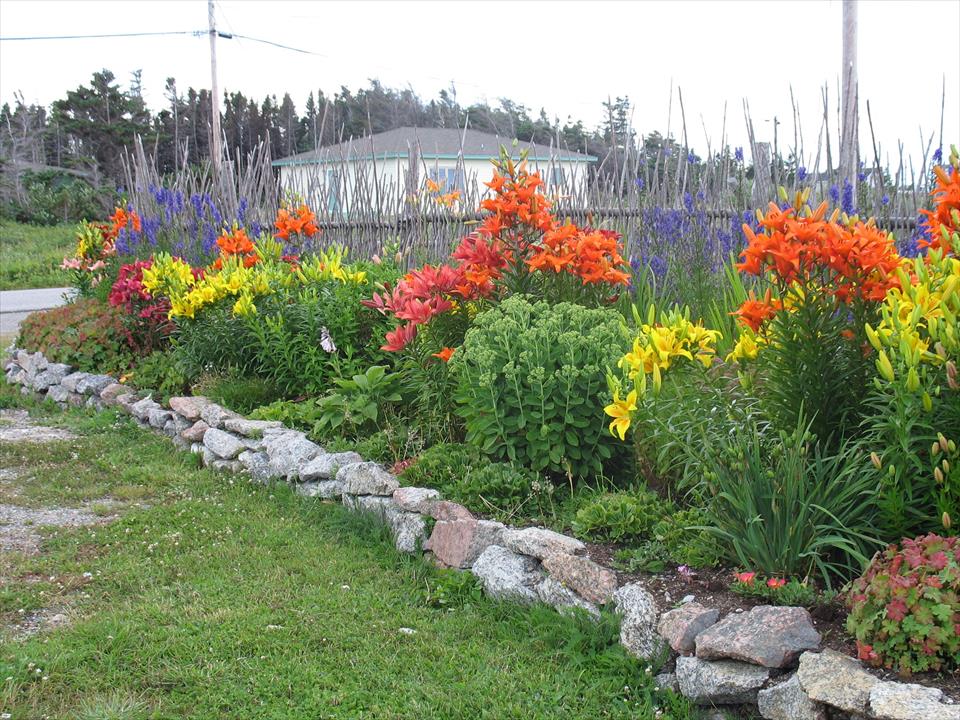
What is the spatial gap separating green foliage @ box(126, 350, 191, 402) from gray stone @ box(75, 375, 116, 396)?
0.24m

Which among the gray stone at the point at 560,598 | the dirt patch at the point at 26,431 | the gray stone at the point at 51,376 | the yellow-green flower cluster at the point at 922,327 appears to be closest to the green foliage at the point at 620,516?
the gray stone at the point at 560,598

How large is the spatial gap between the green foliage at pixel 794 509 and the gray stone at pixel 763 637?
239mm

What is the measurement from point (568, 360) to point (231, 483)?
2536 mm

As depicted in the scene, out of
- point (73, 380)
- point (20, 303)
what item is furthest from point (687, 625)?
point (20, 303)

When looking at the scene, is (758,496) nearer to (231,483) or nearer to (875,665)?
(875,665)

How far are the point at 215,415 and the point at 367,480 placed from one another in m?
2.04

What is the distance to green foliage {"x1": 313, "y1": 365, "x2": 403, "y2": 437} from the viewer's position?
5.66 m

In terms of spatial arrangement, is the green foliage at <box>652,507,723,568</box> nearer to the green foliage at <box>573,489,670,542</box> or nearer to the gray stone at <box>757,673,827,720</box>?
the green foliage at <box>573,489,670,542</box>

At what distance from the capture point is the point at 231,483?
579cm

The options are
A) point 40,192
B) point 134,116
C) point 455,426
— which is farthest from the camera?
point 134,116

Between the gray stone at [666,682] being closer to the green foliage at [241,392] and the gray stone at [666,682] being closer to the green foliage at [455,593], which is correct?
the green foliage at [455,593]

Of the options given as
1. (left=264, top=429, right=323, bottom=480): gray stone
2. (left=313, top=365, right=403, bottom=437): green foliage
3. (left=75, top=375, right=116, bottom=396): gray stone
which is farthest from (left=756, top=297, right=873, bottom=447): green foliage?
(left=75, top=375, right=116, bottom=396): gray stone

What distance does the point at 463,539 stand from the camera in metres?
4.23

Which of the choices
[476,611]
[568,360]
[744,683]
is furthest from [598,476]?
[744,683]
